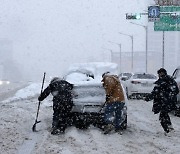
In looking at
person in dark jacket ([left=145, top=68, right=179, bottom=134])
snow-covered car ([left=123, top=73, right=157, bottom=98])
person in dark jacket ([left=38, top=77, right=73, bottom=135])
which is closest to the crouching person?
person in dark jacket ([left=145, top=68, right=179, bottom=134])

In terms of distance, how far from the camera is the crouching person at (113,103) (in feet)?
33.7

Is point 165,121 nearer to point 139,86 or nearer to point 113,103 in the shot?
point 113,103

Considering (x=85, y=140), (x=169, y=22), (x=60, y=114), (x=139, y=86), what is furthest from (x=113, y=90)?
(x=169, y=22)

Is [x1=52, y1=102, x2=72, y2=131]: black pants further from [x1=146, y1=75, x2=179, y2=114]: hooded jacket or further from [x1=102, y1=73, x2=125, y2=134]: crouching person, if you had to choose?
[x1=146, y1=75, x2=179, y2=114]: hooded jacket

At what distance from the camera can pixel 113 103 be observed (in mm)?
10250

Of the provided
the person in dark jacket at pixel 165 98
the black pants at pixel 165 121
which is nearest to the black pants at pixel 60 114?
the person in dark jacket at pixel 165 98

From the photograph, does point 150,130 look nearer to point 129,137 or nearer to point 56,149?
point 129,137

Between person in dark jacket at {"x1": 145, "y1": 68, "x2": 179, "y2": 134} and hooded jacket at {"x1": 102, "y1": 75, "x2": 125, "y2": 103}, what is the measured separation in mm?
733

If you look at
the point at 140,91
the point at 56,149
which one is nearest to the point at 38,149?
the point at 56,149

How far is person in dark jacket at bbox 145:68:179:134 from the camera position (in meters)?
10.1

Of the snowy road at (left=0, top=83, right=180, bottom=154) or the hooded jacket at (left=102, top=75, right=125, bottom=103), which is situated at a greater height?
the hooded jacket at (left=102, top=75, right=125, bottom=103)

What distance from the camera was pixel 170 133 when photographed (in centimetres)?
1027

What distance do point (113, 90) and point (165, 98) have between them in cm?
118

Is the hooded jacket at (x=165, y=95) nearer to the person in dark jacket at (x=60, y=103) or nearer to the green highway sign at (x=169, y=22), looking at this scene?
the person in dark jacket at (x=60, y=103)
